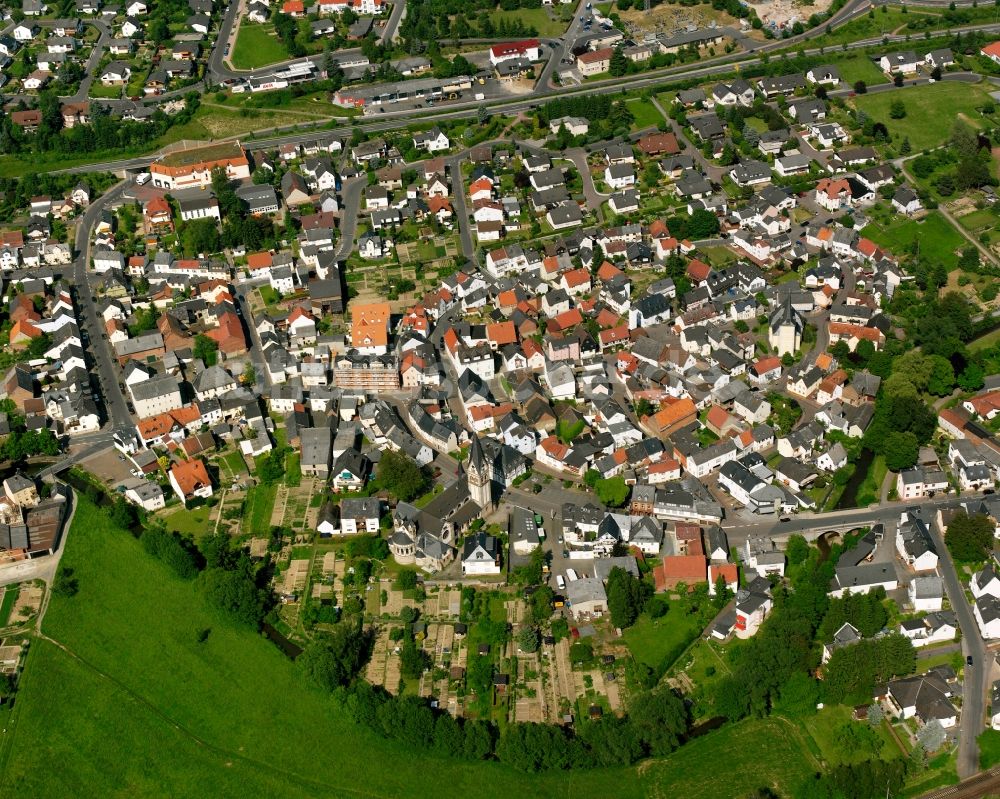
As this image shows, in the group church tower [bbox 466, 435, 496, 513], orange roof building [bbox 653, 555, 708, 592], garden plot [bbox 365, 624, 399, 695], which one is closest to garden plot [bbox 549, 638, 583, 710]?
orange roof building [bbox 653, 555, 708, 592]

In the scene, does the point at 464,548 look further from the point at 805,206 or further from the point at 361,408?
the point at 805,206

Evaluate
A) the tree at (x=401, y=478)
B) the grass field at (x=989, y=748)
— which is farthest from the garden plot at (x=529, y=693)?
the grass field at (x=989, y=748)

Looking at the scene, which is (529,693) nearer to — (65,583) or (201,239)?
(65,583)

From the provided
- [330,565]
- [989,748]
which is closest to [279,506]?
[330,565]

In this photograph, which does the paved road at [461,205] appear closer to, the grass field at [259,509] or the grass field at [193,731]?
the grass field at [259,509]

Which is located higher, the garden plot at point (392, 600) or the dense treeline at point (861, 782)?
the dense treeline at point (861, 782)

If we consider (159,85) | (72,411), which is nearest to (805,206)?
(72,411)

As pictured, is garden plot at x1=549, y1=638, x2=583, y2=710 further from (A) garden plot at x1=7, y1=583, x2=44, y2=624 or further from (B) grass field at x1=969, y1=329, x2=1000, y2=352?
(B) grass field at x1=969, y1=329, x2=1000, y2=352
